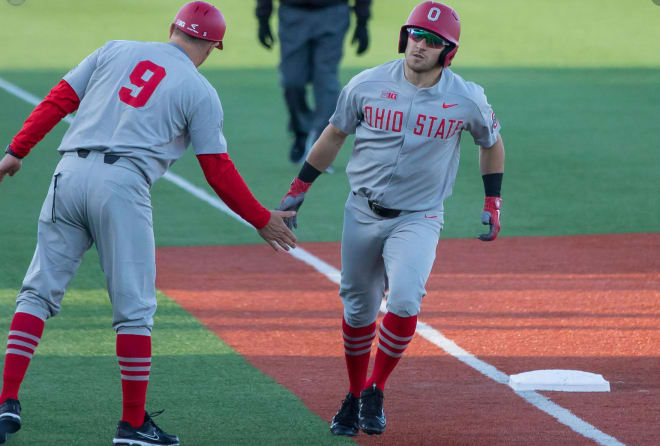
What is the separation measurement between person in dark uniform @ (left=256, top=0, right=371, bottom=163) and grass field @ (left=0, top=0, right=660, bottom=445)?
0.83 meters

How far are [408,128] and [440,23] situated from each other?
548 mm

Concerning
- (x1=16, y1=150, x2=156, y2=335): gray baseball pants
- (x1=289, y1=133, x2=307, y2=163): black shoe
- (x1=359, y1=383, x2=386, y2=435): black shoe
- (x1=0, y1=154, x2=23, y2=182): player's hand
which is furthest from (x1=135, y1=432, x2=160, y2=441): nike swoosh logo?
(x1=289, y1=133, x2=307, y2=163): black shoe

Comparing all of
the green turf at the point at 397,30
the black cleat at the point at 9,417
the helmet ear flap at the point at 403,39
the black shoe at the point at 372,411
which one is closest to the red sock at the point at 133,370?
the black cleat at the point at 9,417

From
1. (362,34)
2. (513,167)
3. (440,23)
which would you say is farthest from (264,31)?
(440,23)

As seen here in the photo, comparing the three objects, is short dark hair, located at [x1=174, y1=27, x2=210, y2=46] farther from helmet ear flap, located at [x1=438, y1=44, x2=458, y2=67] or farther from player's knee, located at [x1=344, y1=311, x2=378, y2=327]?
player's knee, located at [x1=344, y1=311, x2=378, y2=327]

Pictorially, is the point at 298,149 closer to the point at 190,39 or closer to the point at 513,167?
the point at 513,167

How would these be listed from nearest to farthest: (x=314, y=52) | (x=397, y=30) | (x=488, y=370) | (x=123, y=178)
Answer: (x=123, y=178) < (x=488, y=370) < (x=314, y=52) < (x=397, y=30)

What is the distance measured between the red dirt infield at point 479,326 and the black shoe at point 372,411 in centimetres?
7

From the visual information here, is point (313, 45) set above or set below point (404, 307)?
below

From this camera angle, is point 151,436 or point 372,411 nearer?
point 151,436

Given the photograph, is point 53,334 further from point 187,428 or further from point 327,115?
point 327,115

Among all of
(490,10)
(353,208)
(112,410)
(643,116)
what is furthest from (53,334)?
(490,10)

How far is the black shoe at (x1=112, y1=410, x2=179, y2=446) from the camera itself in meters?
5.96

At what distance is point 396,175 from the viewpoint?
6.48 metres
